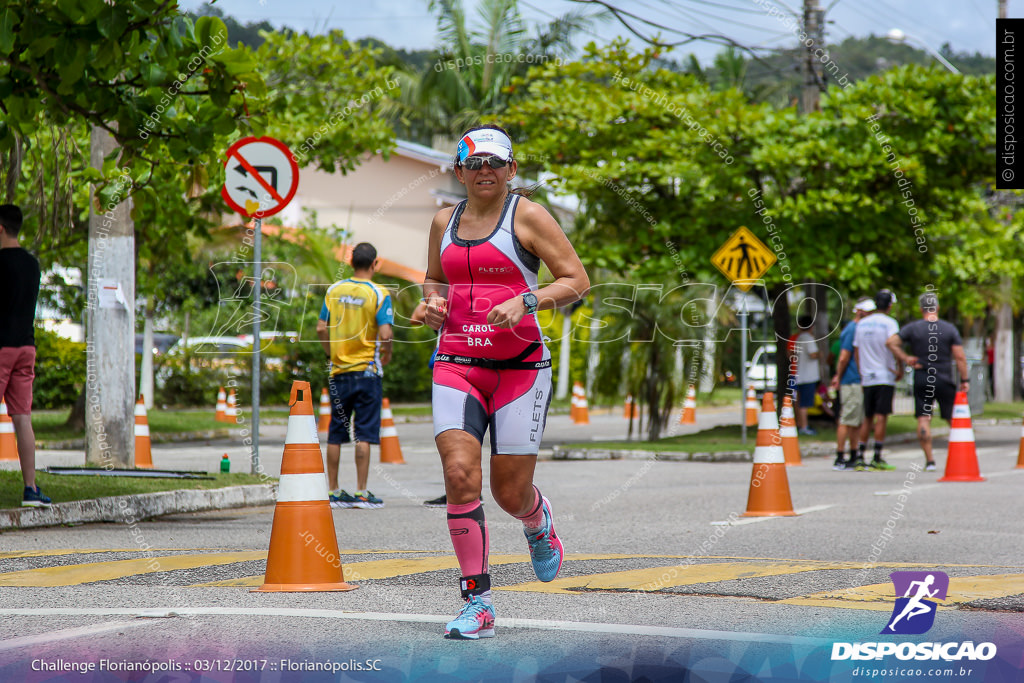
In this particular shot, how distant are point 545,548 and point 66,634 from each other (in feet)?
6.09

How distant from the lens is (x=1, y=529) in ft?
26.3

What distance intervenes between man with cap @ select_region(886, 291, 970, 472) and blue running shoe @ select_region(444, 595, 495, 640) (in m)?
10.0

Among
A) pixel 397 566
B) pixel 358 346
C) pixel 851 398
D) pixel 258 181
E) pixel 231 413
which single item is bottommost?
pixel 231 413

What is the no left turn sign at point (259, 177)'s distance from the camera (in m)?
10.3

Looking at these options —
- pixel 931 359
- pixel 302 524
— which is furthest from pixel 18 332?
pixel 931 359

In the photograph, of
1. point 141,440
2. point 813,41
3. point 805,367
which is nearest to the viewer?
point 141,440

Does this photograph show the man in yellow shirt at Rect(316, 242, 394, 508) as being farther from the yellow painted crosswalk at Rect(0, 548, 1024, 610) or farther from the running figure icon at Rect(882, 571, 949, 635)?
the running figure icon at Rect(882, 571, 949, 635)

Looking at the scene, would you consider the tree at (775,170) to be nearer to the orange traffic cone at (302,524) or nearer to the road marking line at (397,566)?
the road marking line at (397,566)

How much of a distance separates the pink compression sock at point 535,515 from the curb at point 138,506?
462 cm

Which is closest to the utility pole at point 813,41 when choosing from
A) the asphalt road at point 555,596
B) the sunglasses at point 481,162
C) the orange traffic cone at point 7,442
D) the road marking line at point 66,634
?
the asphalt road at point 555,596

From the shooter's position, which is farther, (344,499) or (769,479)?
(344,499)

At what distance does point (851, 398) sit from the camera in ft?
46.3

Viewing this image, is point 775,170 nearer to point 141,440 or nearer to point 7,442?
point 141,440

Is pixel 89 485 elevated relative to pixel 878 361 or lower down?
lower down
